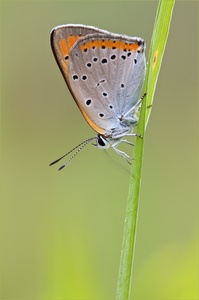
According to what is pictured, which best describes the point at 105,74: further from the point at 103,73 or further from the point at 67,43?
the point at 67,43

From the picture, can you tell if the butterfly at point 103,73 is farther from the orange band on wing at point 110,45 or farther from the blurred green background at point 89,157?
the blurred green background at point 89,157

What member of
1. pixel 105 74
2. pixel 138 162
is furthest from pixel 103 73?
pixel 138 162

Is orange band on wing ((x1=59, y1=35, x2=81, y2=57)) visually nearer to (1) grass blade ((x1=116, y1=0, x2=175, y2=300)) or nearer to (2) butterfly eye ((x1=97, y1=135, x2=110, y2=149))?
(2) butterfly eye ((x1=97, y1=135, x2=110, y2=149))

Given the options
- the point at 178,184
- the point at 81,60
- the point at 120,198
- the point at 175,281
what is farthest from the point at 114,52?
the point at 178,184

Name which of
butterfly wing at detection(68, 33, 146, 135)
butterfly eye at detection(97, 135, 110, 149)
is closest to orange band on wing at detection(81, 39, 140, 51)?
butterfly wing at detection(68, 33, 146, 135)

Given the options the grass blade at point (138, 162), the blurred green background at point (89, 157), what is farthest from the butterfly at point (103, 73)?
the grass blade at point (138, 162)

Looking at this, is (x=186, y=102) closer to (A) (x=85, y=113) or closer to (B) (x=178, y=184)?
(B) (x=178, y=184)
